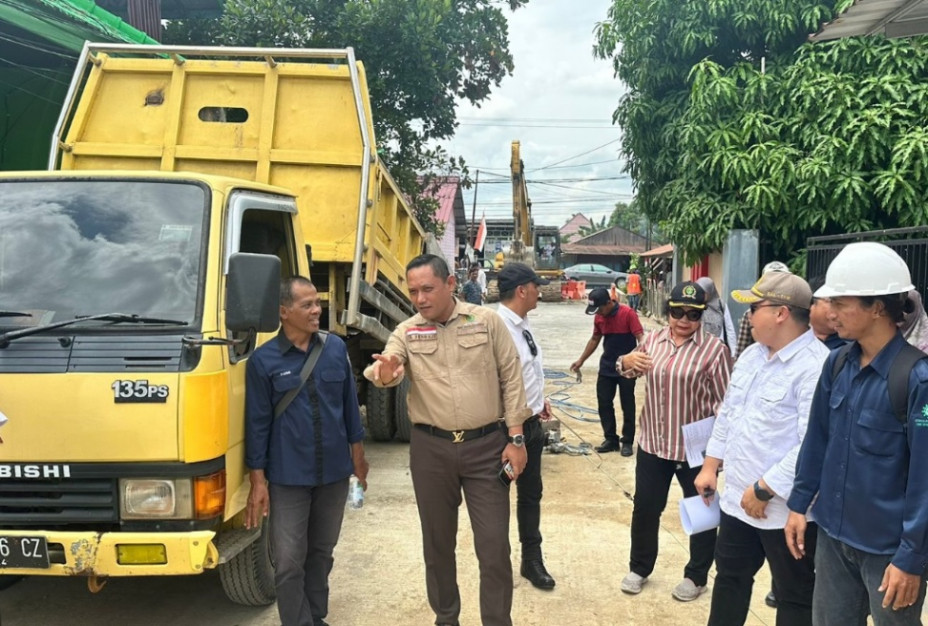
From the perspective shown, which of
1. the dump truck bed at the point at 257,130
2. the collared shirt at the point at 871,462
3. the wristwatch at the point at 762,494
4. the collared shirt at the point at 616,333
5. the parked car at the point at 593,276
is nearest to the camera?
the collared shirt at the point at 871,462

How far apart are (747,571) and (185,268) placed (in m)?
2.73

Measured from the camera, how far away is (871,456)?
84.3 inches

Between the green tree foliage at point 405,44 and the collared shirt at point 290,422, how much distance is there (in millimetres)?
9051

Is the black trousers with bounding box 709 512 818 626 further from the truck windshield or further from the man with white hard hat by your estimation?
the truck windshield

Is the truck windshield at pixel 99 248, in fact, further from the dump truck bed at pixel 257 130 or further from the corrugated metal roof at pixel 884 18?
the corrugated metal roof at pixel 884 18

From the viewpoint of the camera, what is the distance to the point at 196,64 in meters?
5.15

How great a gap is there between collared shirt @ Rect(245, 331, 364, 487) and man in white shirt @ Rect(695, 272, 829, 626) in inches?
67.3

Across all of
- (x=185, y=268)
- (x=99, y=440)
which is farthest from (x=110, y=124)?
(x=99, y=440)

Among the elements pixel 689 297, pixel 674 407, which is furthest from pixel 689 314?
pixel 674 407

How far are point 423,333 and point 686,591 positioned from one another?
6.79ft

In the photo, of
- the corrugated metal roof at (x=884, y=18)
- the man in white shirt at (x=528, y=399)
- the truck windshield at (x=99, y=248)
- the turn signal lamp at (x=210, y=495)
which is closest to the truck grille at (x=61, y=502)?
the turn signal lamp at (x=210, y=495)

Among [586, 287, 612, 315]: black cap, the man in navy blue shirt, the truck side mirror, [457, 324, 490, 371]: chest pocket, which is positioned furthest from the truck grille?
[586, 287, 612, 315]: black cap

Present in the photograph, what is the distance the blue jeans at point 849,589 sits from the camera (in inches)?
83.7

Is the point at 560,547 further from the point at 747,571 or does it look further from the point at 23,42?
the point at 23,42
